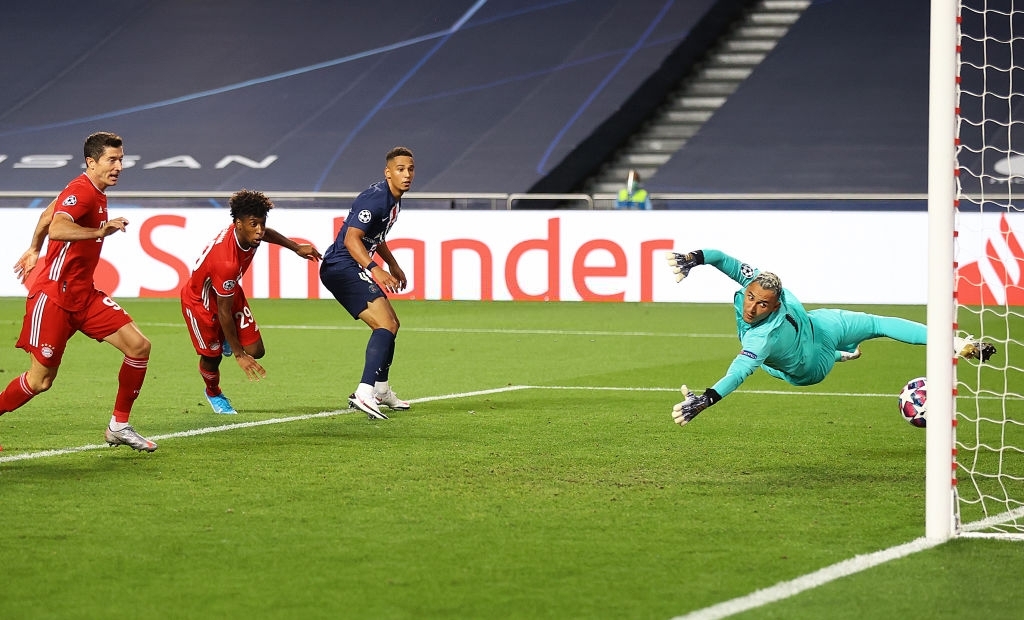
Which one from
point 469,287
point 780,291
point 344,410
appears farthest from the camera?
point 469,287

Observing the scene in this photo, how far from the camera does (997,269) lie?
18.1 m

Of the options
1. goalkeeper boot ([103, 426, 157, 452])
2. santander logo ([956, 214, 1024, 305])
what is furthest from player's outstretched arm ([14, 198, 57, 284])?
santander logo ([956, 214, 1024, 305])

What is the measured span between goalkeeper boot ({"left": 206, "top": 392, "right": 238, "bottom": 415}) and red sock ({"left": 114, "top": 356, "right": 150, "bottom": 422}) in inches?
77.0

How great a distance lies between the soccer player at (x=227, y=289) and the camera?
30.9 ft

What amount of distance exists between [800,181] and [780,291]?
1782 centimetres

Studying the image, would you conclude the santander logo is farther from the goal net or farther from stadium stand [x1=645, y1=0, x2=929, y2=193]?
stadium stand [x1=645, y1=0, x2=929, y2=193]

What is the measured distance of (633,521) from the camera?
612cm

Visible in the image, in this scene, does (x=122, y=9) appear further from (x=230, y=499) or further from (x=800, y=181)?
(x=230, y=499)

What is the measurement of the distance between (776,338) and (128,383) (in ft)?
11.3

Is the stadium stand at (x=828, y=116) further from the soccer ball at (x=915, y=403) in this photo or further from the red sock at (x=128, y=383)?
the red sock at (x=128, y=383)

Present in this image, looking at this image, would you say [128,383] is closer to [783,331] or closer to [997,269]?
[783,331]

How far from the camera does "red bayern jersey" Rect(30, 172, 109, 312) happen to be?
734 cm

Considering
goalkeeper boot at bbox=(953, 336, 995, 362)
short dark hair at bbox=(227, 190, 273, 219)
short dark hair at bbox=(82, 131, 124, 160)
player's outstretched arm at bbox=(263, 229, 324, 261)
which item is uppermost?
short dark hair at bbox=(82, 131, 124, 160)

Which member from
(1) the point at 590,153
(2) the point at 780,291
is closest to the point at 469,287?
(1) the point at 590,153
